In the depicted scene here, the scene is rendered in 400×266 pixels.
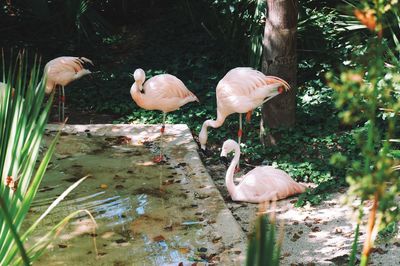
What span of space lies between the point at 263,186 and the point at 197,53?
4514 millimetres

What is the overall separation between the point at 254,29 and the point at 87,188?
3048 mm

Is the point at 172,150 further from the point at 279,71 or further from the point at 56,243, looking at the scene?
the point at 56,243

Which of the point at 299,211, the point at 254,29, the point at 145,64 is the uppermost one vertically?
the point at 254,29

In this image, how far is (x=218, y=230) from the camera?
407 centimetres

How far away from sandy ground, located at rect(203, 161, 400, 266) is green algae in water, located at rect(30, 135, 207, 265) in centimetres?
59

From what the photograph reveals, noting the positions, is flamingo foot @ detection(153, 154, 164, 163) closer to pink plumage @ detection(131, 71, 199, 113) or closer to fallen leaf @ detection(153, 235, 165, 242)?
pink plumage @ detection(131, 71, 199, 113)

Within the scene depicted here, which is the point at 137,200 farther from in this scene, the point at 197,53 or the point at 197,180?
the point at 197,53

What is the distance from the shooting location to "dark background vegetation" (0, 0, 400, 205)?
237 inches

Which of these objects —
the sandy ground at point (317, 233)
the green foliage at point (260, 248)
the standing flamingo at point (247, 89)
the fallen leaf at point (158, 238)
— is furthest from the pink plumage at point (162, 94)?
the green foliage at point (260, 248)

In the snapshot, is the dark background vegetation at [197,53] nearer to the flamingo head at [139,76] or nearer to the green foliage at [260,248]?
the flamingo head at [139,76]

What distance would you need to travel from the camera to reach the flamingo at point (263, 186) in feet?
15.8

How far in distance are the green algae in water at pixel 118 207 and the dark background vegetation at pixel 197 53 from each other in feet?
3.30

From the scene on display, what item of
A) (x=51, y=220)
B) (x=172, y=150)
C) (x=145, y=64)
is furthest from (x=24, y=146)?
(x=145, y=64)

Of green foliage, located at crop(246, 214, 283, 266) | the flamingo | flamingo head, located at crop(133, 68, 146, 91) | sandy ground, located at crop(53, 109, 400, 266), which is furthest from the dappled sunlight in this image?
green foliage, located at crop(246, 214, 283, 266)
